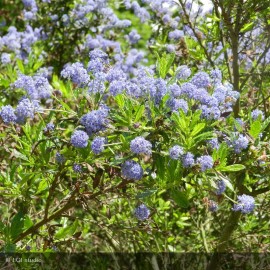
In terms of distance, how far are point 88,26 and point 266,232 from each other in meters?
2.68

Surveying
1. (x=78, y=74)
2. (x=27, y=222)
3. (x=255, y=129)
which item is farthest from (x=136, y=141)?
(x=27, y=222)

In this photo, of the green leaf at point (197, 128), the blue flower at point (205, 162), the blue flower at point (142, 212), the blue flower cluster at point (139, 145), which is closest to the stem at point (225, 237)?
the blue flower at point (142, 212)

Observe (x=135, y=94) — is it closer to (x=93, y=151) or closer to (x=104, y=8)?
(x=93, y=151)

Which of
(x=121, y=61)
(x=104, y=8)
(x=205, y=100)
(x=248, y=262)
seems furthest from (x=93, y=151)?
(x=104, y=8)

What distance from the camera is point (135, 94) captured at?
2.79 metres

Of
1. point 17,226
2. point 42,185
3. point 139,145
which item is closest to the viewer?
point 139,145

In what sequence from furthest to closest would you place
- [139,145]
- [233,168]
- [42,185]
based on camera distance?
[42,185], [233,168], [139,145]

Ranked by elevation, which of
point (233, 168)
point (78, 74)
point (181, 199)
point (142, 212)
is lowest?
point (142, 212)

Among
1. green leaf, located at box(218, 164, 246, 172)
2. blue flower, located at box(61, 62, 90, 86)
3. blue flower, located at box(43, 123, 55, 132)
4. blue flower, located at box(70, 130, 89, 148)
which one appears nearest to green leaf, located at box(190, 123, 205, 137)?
green leaf, located at box(218, 164, 246, 172)

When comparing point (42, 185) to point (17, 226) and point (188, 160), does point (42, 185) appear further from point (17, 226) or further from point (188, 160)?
point (188, 160)

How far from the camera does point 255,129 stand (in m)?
2.74

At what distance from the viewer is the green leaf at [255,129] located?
8.89ft

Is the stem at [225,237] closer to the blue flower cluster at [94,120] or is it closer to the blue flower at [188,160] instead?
the blue flower at [188,160]

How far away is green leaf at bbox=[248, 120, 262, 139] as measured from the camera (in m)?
2.71
